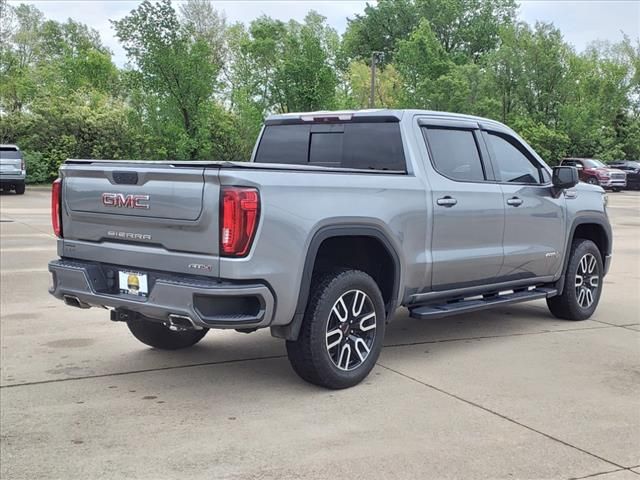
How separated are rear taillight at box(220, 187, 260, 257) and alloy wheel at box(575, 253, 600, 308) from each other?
429cm

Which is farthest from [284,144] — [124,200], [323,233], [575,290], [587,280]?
[587,280]

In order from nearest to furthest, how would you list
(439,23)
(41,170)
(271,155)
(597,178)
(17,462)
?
(17,462), (271,155), (41,170), (597,178), (439,23)

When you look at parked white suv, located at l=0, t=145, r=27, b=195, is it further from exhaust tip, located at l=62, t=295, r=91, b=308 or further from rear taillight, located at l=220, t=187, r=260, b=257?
rear taillight, located at l=220, t=187, r=260, b=257

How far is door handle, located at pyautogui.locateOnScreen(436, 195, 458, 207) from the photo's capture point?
5.82 meters

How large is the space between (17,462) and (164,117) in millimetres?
28553

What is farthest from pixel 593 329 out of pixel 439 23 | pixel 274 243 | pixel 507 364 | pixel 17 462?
pixel 439 23

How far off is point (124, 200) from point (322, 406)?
185 cm

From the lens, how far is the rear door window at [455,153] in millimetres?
6062

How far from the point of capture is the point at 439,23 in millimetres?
75188

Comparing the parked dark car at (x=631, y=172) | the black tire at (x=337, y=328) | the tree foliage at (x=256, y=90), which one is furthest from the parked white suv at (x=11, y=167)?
the parked dark car at (x=631, y=172)

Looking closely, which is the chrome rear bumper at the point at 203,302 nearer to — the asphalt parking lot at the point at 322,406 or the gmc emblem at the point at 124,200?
the gmc emblem at the point at 124,200

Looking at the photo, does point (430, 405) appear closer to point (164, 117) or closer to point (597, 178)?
point (164, 117)

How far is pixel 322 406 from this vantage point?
15.8 feet

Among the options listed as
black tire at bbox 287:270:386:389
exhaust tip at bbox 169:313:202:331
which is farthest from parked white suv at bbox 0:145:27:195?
exhaust tip at bbox 169:313:202:331
